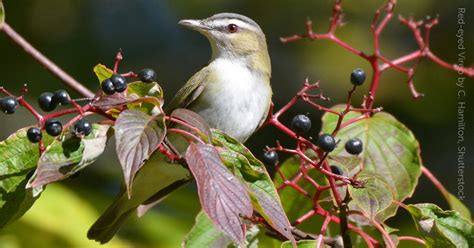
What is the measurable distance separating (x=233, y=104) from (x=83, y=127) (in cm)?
159

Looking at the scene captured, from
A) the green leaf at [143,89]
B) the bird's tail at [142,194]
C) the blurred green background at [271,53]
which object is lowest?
the blurred green background at [271,53]

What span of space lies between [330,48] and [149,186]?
162 inches

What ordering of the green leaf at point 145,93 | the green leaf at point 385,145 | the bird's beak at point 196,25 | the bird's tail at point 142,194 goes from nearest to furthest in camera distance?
the green leaf at point 145,93, the green leaf at point 385,145, the bird's tail at point 142,194, the bird's beak at point 196,25

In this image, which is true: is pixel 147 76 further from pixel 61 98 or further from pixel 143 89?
pixel 61 98

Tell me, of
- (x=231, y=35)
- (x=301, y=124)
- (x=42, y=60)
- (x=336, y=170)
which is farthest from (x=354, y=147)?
(x=231, y=35)

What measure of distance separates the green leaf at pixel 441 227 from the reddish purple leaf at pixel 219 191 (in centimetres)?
73

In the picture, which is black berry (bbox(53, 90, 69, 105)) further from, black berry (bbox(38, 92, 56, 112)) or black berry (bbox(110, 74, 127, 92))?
black berry (bbox(110, 74, 127, 92))

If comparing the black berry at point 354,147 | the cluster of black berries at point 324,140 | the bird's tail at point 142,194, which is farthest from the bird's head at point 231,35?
the black berry at point 354,147

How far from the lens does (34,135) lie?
8.50 feet

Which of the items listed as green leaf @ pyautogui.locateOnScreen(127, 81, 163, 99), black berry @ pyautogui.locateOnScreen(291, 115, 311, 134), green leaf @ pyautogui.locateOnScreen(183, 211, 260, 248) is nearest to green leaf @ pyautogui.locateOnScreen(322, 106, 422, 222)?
black berry @ pyautogui.locateOnScreen(291, 115, 311, 134)

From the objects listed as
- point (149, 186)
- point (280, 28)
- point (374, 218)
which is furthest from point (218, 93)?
point (280, 28)

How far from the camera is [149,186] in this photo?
3818 mm

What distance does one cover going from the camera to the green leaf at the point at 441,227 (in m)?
2.87

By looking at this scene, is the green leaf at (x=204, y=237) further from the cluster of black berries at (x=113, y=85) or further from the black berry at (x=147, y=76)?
the cluster of black berries at (x=113, y=85)
